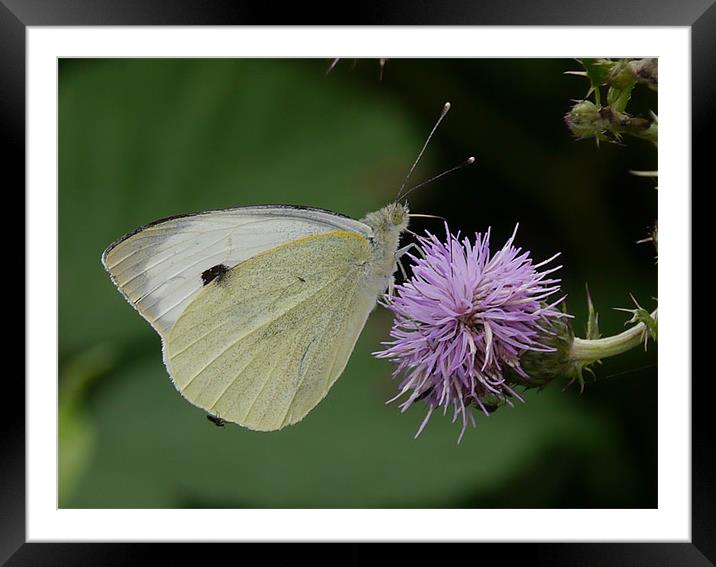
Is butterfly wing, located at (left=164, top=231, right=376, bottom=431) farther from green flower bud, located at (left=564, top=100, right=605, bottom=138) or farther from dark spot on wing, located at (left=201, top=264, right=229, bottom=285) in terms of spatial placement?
green flower bud, located at (left=564, top=100, right=605, bottom=138)

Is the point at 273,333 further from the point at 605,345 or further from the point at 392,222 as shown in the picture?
the point at 605,345

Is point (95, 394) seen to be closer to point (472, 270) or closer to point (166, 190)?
point (166, 190)

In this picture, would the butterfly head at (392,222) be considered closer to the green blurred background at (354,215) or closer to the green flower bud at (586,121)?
the green blurred background at (354,215)

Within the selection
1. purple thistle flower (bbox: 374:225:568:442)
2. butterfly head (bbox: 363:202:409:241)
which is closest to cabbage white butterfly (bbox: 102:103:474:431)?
butterfly head (bbox: 363:202:409:241)
